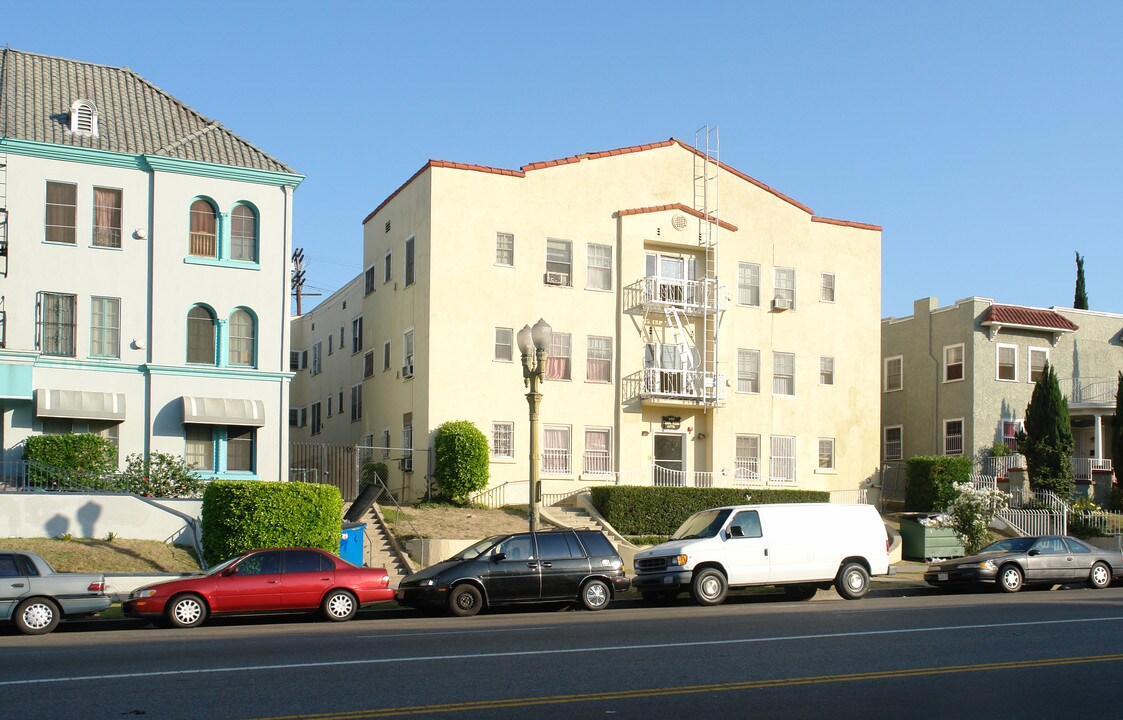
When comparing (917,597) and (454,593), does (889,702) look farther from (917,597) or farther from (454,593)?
(917,597)

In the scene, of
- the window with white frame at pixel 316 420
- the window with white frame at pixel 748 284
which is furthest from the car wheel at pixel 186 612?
the window with white frame at pixel 316 420

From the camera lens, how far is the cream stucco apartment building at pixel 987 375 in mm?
42719

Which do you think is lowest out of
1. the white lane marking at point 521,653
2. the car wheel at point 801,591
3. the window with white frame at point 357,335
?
the car wheel at point 801,591

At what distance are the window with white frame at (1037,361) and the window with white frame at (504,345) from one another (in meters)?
20.0

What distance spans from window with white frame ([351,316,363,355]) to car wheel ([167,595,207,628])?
2346cm

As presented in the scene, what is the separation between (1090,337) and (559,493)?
22714 mm

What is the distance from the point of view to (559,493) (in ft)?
118

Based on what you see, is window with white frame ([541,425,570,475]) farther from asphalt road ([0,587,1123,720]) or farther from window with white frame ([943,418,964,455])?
asphalt road ([0,587,1123,720])

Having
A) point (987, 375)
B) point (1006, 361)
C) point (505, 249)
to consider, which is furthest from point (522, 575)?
point (1006, 361)

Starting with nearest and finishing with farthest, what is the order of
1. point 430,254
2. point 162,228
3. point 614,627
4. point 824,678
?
point 824,678
point 614,627
point 162,228
point 430,254

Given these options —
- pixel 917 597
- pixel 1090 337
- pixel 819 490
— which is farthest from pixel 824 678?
pixel 1090 337

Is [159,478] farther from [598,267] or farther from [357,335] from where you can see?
[598,267]

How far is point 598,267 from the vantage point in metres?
37.9

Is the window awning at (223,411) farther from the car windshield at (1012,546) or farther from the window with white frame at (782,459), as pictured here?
the car windshield at (1012,546)
